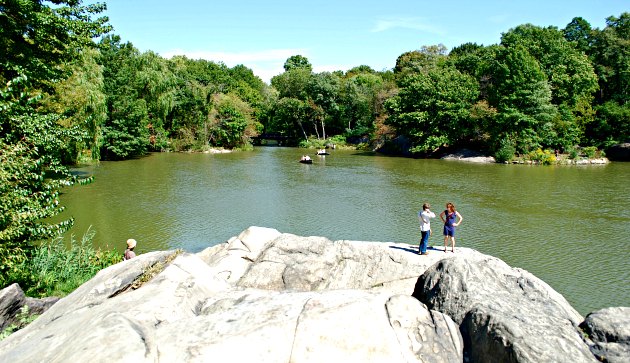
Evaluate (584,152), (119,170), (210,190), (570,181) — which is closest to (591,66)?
(584,152)

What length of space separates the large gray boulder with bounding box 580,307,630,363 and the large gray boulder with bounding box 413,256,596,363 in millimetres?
150

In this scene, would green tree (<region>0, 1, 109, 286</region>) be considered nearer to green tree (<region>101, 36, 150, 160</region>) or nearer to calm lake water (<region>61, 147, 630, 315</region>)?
calm lake water (<region>61, 147, 630, 315</region>)

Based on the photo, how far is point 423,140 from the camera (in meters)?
43.8

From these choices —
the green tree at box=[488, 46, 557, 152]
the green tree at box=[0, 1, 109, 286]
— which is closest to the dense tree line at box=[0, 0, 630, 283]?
the green tree at box=[488, 46, 557, 152]

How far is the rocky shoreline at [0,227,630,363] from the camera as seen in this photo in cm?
496

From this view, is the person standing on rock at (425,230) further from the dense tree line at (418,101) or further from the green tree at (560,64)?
the green tree at (560,64)

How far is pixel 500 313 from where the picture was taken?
232 inches

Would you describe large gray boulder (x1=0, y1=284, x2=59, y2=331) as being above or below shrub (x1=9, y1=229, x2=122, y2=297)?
above

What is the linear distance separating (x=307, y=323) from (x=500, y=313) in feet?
8.48

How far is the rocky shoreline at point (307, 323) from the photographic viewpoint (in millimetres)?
4965

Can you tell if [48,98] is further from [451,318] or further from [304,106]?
[304,106]

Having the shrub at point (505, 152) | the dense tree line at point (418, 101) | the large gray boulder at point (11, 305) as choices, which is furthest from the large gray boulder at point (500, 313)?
the shrub at point (505, 152)

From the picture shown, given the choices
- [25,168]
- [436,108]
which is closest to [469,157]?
[436,108]

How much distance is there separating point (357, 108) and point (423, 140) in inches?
782
